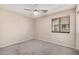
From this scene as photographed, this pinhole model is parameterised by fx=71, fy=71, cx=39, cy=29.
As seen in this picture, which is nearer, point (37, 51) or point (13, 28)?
point (37, 51)

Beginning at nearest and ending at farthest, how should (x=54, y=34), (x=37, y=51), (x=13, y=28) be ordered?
(x=37, y=51)
(x=13, y=28)
(x=54, y=34)

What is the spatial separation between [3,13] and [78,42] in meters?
4.25

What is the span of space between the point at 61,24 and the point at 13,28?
3218mm

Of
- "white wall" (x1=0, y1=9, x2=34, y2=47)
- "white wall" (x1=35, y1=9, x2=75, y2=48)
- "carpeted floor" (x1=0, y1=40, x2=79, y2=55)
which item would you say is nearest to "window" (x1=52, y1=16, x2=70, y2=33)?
"white wall" (x1=35, y1=9, x2=75, y2=48)

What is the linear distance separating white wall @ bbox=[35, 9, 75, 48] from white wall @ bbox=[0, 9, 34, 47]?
0.86 metres

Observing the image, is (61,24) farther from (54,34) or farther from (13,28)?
(13,28)

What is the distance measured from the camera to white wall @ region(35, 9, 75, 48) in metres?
4.02

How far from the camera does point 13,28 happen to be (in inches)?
187

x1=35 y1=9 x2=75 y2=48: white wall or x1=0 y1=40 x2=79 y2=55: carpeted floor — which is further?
x1=35 y1=9 x2=75 y2=48: white wall

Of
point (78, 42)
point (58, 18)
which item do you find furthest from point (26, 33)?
point (78, 42)

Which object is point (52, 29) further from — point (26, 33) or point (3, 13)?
point (3, 13)

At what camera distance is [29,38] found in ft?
21.4

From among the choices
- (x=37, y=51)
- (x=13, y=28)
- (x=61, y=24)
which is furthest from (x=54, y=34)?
(x=13, y=28)

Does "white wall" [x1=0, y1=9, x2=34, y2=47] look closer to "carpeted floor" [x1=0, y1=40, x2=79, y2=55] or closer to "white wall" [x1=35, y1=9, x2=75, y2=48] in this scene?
"carpeted floor" [x1=0, y1=40, x2=79, y2=55]
